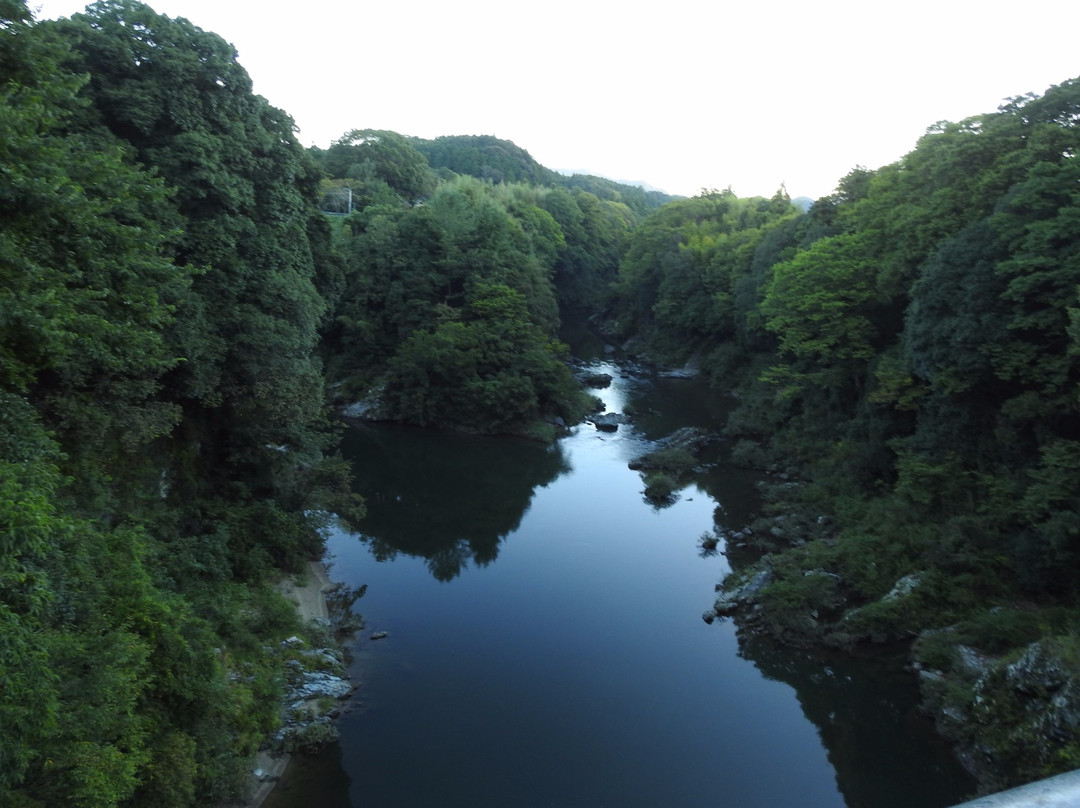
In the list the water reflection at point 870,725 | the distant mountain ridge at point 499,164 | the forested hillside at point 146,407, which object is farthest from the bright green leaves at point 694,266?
the distant mountain ridge at point 499,164

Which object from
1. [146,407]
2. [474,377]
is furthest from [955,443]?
[474,377]

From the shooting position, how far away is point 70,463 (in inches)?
363

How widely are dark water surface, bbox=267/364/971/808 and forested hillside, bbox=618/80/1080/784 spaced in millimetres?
1108

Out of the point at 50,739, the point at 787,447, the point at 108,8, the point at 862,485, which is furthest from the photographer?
the point at 787,447

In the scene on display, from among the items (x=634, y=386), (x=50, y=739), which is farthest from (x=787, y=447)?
(x=50, y=739)

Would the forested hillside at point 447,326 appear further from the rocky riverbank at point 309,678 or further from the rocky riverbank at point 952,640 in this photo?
the rocky riverbank at point 309,678

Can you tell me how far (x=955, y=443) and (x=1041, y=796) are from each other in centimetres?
1691

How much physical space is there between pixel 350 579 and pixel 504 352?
1397cm

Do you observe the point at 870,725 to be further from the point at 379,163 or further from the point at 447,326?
the point at 379,163

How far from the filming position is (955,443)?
1619 cm

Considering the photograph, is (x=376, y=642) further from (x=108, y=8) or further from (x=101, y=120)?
(x=108, y=8)

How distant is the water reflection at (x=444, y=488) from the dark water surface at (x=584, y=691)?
0.11 meters

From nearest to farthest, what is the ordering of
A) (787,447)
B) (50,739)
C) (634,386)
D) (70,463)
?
(50,739)
(70,463)
(787,447)
(634,386)

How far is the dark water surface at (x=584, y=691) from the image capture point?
34.4 ft
